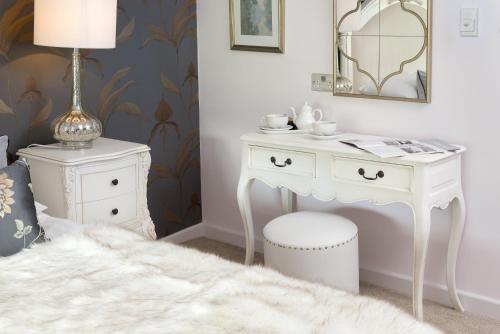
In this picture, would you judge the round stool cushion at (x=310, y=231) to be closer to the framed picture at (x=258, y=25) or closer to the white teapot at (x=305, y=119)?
the white teapot at (x=305, y=119)

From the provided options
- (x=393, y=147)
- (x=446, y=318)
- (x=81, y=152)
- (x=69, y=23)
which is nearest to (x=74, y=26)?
(x=69, y=23)

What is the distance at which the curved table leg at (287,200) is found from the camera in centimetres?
394

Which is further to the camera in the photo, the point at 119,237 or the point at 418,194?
the point at 418,194

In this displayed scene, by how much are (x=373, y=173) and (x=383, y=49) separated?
645 millimetres

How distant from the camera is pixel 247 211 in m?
3.74

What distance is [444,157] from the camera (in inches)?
122

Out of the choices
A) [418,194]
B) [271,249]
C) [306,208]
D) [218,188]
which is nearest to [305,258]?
[271,249]

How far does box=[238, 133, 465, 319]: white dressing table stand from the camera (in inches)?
120

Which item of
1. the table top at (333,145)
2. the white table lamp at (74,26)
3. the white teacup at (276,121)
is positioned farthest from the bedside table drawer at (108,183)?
the white teacup at (276,121)

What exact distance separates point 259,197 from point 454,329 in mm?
1369

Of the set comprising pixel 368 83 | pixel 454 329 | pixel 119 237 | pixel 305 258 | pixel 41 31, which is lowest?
pixel 454 329

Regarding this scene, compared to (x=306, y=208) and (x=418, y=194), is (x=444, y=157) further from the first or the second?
(x=306, y=208)

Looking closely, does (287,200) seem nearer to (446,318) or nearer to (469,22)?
(446,318)

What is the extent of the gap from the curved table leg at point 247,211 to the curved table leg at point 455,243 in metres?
0.99
